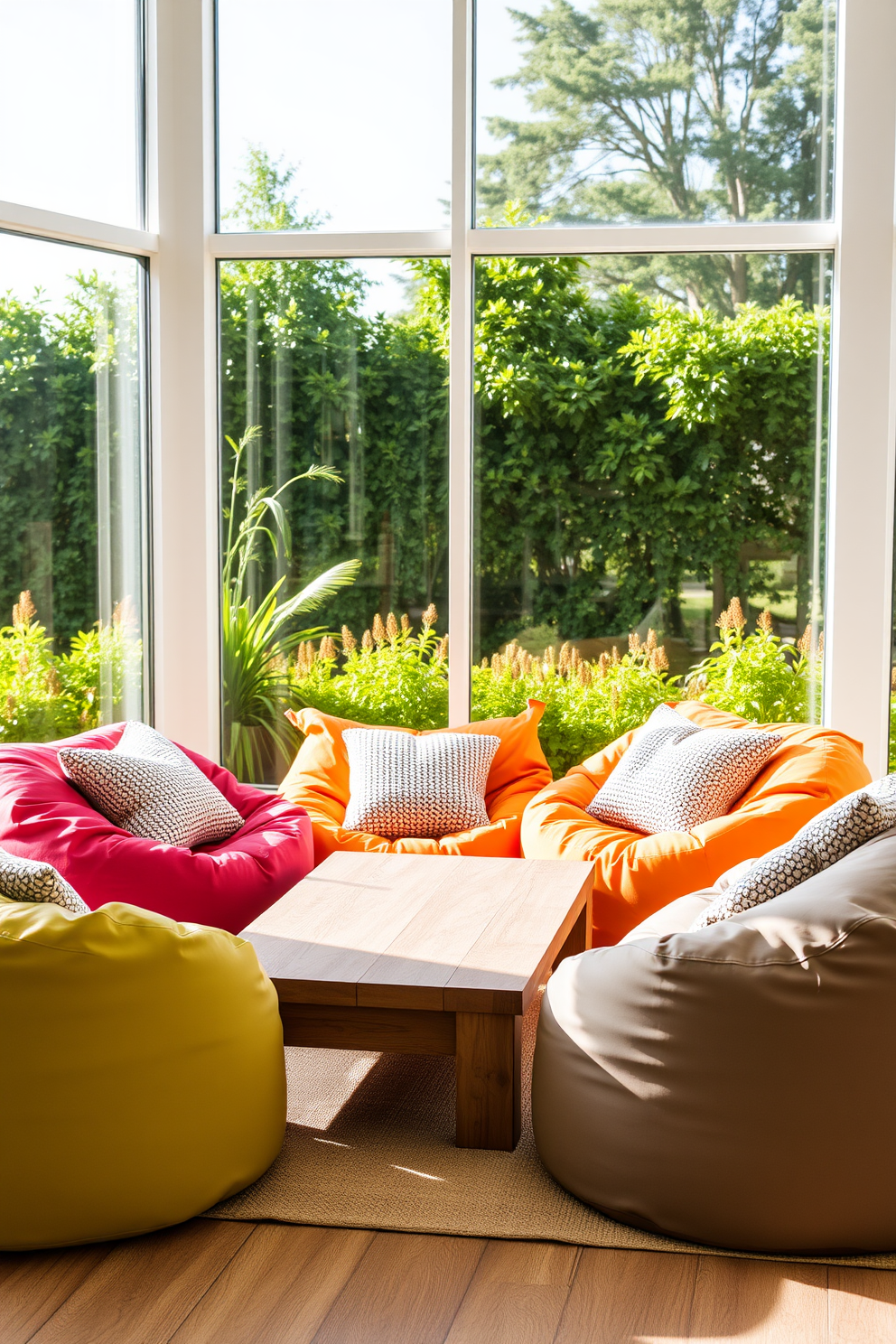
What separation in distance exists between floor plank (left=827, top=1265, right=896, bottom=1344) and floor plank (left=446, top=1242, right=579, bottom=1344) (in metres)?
0.44

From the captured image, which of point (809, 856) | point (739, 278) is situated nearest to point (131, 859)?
point (809, 856)

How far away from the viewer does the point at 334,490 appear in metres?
5.20

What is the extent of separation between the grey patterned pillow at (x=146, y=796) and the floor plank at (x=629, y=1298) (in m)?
1.99

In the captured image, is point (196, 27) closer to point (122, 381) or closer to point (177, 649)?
point (122, 381)

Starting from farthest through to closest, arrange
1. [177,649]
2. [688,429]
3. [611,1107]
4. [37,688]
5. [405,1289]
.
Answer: [177,649]
[688,429]
[37,688]
[611,1107]
[405,1289]

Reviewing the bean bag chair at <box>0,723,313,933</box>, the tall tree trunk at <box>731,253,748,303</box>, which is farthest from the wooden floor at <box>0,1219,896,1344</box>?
the tall tree trunk at <box>731,253,748,303</box>

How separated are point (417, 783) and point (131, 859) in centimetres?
112

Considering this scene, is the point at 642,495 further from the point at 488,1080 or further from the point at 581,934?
the point at 488,1080

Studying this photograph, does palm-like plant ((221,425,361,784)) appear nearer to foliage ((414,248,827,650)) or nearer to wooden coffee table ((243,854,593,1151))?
foliage ((414,248,827,650))

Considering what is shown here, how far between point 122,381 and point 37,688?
1352 mm

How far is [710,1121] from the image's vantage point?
6.98ft

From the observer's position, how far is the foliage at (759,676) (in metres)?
4.95

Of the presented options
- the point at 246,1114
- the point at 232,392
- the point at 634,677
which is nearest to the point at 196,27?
the point at 232,392

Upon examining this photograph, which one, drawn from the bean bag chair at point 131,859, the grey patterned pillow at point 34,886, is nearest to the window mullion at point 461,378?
the bean bag chair at point 131,859
